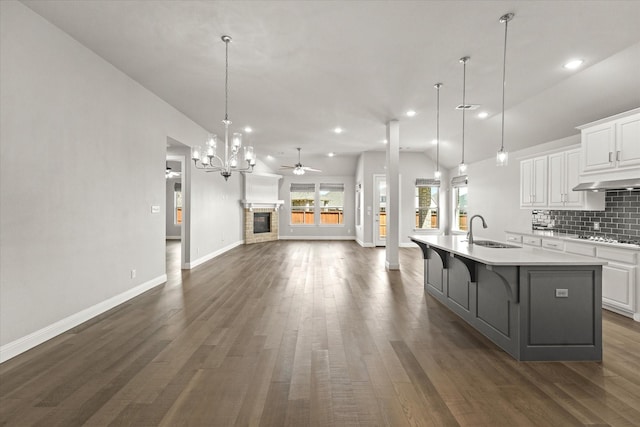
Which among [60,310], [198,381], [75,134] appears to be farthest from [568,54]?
[60,310]

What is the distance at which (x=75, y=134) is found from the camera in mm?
3367

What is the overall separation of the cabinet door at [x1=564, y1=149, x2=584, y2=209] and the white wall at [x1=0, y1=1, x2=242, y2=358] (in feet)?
20.9

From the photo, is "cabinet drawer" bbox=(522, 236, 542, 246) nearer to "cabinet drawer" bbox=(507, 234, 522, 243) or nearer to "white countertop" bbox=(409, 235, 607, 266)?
"cabinet drawer" bbox=(507, 234, 522, 243)

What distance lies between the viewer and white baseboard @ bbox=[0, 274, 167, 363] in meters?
2.63

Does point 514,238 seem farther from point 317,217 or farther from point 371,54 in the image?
point 317,217

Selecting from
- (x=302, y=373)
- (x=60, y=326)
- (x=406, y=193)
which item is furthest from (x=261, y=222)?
(x=302, y=373)

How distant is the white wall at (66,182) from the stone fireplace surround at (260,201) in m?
5.56

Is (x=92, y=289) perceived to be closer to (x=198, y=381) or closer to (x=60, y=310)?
(x=60, y=310)

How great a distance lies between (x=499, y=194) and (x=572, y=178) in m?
2.71

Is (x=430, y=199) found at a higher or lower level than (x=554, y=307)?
higher

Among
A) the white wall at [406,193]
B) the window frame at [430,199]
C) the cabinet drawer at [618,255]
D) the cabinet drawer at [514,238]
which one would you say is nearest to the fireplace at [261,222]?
the white wall at [406,193]

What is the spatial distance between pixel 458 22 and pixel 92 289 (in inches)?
191

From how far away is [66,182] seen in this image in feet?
10.6

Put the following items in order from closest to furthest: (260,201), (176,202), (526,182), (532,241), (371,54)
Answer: (371,54) → (532,241) → (526,182) → (260,201) → (176,202)
